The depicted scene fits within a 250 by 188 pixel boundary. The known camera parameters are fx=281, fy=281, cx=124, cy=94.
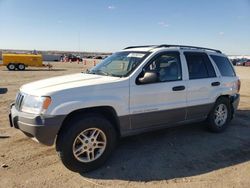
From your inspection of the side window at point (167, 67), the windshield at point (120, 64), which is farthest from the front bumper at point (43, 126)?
the side window at point (167, 67)

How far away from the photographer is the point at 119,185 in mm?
3793

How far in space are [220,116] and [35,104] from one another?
416 cm

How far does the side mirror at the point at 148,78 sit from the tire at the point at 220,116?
2.12m

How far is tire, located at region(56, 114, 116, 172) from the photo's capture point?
13.1 feet

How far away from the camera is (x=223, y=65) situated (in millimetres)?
6426

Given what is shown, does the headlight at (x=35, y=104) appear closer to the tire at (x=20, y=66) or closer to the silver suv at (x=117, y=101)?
the silver suv at (x=117, y=101)

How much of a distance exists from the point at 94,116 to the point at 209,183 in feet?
6.17

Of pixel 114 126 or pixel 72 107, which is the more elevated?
pixel 72 107

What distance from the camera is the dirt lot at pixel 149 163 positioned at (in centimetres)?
389

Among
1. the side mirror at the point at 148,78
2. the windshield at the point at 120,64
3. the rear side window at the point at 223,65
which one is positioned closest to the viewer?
the side mirror at the point at 148,78

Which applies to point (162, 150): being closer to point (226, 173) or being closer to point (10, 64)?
point (226, 173)

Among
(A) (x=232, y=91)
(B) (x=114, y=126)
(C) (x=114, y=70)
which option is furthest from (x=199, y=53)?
(B) (x=114, y=126)

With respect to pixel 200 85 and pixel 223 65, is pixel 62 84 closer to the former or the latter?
pixel 200 85

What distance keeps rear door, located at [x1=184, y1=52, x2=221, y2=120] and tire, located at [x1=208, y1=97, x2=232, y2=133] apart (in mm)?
258
